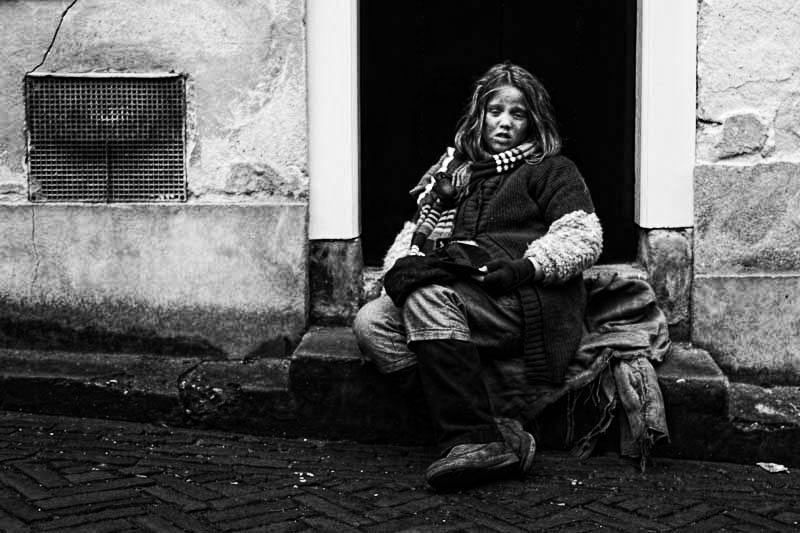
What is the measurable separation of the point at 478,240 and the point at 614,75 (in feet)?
4.10

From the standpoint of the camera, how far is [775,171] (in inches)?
173

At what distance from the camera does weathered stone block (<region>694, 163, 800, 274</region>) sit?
4.41 meters

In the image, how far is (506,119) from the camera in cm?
421

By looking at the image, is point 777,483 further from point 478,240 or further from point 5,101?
point 5,101

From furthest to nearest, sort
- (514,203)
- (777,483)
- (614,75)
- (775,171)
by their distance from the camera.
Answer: (614,75) < (775,171) < (514,203) < (777,483)

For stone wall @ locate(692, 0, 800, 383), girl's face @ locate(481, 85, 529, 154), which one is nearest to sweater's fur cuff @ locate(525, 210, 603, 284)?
girl's face @ locate(481, 85, 529, 154)

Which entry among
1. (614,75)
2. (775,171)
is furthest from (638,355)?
(614,75)

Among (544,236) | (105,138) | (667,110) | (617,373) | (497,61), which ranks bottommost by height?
(617,373)

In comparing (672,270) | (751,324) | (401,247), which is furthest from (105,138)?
(751,324)

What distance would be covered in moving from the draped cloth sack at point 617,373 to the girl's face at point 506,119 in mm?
623

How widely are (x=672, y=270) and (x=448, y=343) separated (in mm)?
1242

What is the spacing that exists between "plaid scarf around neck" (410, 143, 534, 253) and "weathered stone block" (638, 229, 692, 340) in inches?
28.8

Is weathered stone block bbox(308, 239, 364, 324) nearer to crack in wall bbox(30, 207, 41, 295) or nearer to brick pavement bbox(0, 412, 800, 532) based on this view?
brick pavement bbox(0, 412, 800, 532)

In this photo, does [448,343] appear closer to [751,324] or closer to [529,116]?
[529,116]
